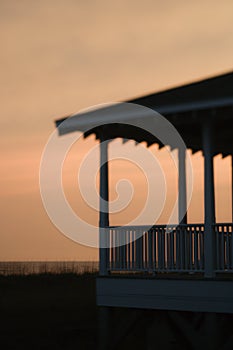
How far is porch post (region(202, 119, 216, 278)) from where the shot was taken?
19.8 metres

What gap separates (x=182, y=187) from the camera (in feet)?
79.2

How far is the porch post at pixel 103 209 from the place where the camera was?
2178 cm

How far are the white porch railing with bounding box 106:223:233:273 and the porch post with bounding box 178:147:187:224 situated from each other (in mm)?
2567

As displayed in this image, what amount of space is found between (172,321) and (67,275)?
39.9m

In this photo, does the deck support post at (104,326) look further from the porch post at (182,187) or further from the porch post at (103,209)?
the porch post at (182,187)

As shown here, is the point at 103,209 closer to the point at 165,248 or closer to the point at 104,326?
the point at 165,248

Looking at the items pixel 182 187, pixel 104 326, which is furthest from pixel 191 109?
pixel 104 326

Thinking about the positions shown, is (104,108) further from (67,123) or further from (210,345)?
(210,345)

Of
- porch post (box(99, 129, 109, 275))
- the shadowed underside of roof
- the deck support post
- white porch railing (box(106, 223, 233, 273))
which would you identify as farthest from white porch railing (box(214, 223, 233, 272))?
the deck support post

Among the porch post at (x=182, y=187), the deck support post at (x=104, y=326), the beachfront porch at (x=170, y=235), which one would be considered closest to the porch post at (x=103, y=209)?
the beachfront porch at (x=170, y=235)

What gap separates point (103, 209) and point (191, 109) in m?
3.67

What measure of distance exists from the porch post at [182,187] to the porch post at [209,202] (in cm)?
324

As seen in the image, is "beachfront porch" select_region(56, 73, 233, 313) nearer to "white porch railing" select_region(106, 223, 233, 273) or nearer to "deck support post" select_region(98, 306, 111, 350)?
"white porch railing" select_region(106, 223, 233, 273)

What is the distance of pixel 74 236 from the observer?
29.6 m
